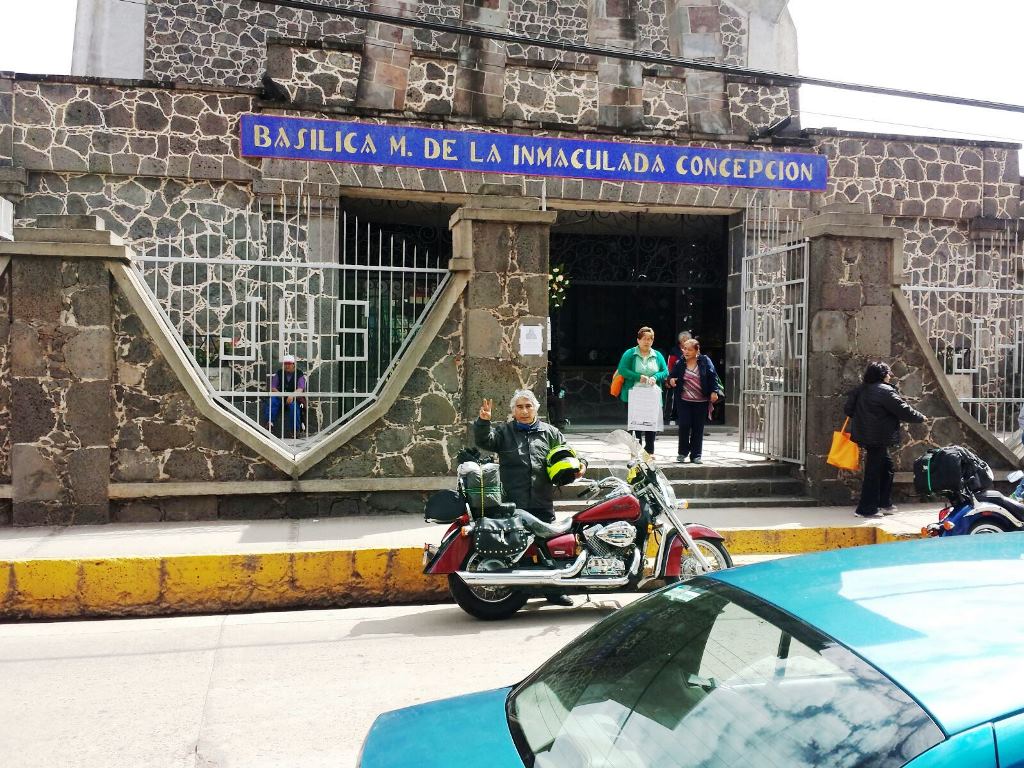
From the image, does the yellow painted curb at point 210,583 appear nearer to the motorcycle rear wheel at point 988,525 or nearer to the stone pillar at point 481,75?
the motorcycle rear wheel at point 988,525

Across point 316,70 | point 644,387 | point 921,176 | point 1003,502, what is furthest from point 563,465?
point 921,176

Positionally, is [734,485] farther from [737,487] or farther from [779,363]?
[779,363]

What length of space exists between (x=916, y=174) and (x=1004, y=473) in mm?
7534

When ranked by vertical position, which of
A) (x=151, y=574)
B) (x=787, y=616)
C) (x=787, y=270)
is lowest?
(x=151, y=574)

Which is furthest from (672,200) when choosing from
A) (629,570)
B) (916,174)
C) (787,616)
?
(787,616)

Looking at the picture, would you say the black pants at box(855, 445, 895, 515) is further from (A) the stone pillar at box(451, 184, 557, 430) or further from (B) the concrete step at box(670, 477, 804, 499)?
(A) the stone pillar at box(451, 184, 557, 430)

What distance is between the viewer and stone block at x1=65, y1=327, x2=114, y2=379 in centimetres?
859

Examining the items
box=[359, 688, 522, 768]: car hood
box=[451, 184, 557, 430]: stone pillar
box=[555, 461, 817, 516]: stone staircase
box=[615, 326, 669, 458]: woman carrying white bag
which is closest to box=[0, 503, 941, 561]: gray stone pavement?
box=[555, 461, 817, 516]: stone staircase

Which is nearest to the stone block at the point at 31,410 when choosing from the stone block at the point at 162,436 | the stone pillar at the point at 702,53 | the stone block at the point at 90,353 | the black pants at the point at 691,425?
the stone block at the point at 90,353

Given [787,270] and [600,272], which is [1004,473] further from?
[600,272]

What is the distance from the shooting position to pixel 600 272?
57.1 ft

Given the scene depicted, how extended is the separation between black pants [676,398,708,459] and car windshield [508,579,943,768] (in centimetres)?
828

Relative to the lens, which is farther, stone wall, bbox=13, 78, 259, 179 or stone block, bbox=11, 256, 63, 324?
stone wall, bbox=13, 78, 259, 179

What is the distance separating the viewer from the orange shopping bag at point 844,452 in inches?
378
